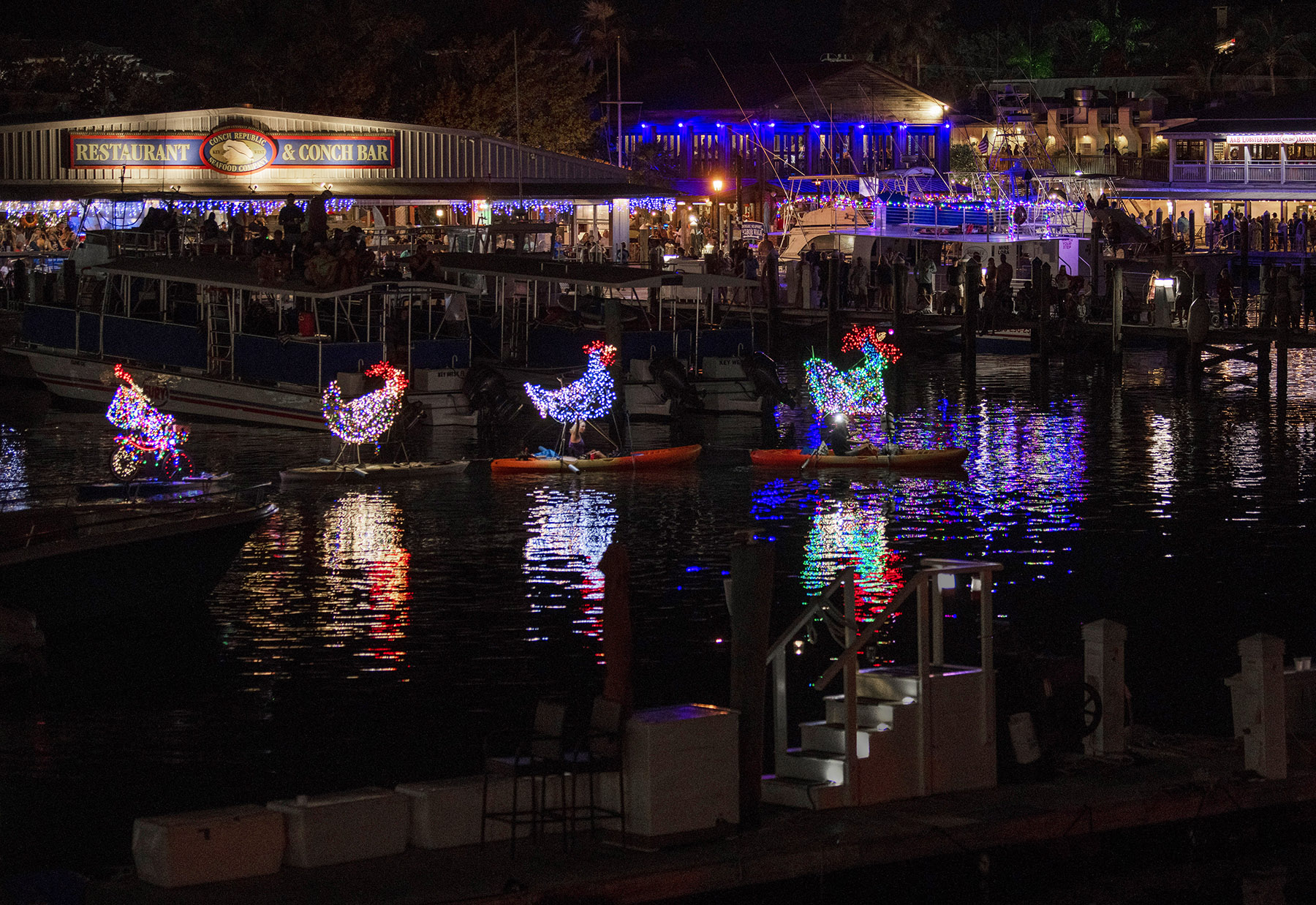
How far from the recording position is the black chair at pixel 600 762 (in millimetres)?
10805

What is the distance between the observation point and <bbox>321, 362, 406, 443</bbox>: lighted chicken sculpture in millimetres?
29406

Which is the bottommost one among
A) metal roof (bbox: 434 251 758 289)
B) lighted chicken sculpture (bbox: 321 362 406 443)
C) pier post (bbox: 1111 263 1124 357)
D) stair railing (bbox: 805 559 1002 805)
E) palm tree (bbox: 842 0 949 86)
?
stair railing (bbox: 805 559 1002 805)

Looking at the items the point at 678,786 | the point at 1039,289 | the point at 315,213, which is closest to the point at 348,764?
the point at 678,786

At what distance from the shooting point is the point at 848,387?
33312 millimetres

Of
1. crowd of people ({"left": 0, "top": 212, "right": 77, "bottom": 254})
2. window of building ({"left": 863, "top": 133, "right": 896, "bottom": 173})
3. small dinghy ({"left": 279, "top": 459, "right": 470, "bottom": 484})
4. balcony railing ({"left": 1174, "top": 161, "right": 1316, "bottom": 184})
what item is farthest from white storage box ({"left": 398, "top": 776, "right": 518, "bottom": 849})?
window of building ({"left": 863, "top": 133, "right": 896, "bottom": 173})

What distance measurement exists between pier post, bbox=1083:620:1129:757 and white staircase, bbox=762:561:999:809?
1.06m

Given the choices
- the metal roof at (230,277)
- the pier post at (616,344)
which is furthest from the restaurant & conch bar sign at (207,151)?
the pier post at (616,344)

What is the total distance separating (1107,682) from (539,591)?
31.8ft

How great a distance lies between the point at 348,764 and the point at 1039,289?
3568 centimetres

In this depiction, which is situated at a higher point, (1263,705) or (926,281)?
(926,281)

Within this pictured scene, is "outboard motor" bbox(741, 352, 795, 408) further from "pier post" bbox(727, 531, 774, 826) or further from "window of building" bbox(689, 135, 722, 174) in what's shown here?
"window of building" bbox(689, 135, 722, 174)

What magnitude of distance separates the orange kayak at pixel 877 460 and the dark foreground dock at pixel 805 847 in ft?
56.6

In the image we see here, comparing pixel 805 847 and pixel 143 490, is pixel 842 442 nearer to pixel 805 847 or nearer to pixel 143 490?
pixel 143 490

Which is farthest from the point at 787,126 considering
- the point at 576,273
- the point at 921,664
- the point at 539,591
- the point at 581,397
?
the point at 921,664
